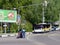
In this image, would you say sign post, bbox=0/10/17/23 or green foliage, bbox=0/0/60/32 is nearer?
sign post, bbox=0/10/17/23

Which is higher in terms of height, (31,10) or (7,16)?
(31,10)

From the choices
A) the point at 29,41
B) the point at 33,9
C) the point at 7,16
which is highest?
the point at 33,9

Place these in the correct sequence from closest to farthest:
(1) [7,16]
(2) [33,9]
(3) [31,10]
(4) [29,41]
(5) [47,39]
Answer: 1. (4) [29,41]
2. (5) [47,39]
3. (1) [7,16]
4. (3) [31,10]
5. (2) [33,9]

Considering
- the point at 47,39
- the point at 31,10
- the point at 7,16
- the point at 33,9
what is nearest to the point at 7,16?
the point at 7,16

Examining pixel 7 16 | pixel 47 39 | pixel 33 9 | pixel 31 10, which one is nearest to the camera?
pixel 47 39

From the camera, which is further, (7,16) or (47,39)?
(7,16)

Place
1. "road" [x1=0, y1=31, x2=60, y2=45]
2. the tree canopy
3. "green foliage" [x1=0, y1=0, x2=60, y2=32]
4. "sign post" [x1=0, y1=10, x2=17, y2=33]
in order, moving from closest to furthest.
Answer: "road" [x1=0, y1=31, x2=60, y2=45] < "sign post" [x1=0, y1=10, x2=17, y2=33] < "green foliage" [x1=0, y1=0, x2=60, y2=32] < the tree canopy

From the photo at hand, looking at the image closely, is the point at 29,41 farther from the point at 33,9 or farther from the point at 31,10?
the point at 33,9

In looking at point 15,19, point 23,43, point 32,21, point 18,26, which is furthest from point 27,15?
point 23,43

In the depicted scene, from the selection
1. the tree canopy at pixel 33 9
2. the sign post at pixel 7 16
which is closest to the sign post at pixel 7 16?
the sign post at pixel 7 16

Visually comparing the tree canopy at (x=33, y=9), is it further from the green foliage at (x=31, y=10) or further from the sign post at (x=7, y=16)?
the sign post at (x=7, y=16)

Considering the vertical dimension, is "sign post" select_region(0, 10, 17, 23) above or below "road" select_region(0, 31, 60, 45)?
above

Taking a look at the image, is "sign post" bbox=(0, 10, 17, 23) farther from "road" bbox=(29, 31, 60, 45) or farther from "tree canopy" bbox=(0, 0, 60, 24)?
"road" bbox=(29, 31, 60, 45)

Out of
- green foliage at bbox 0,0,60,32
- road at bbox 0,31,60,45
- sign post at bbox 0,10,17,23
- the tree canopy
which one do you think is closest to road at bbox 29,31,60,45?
road at bbox 0,31,60,45
